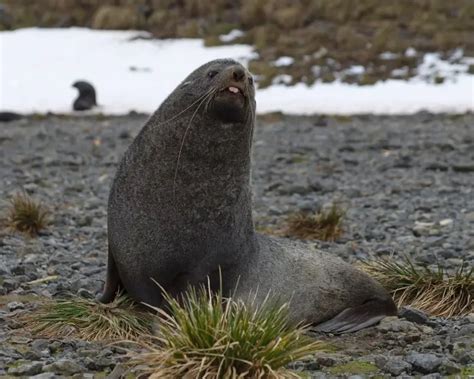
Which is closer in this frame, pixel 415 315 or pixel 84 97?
pixel 415 315

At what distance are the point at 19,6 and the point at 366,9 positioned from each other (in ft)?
37.6

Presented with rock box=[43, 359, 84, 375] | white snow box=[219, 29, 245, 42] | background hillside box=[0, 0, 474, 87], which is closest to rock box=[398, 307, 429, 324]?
rock box=[43, 359, 84, 375]

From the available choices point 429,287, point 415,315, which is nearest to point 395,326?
point 415,315

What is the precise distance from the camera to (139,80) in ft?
77.5

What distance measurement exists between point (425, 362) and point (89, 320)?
1.87m

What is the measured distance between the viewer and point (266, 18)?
29312 millimetres

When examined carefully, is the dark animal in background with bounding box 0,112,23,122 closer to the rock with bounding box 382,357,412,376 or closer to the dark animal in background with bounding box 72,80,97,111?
the dark animal in background with bounding box 72,80,97,111

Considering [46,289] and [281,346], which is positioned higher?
[281,346]

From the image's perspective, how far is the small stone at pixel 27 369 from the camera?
14.8 feet

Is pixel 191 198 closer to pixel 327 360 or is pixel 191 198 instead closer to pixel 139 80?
pixel 327 360

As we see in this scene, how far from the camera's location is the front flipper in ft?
19.4

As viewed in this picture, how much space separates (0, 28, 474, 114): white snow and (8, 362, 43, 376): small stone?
16.0m

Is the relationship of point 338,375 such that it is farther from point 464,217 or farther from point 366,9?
point 366,9

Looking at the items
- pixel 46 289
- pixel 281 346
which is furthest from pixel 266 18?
pixel 281 346
